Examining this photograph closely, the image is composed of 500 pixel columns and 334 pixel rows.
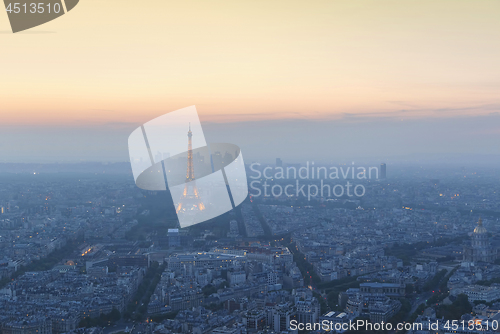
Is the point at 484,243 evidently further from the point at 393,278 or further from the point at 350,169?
the point at 350,169

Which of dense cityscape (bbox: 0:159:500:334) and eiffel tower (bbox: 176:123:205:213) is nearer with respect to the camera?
dense cityscape (bbox: 0:159:500:334)

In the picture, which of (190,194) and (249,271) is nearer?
(249,271)

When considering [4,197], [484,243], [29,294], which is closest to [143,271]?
[29,294]

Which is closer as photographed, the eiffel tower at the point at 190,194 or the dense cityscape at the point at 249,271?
the dense cityscape at the point at 249,271
